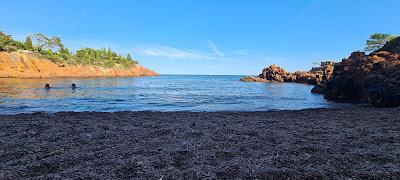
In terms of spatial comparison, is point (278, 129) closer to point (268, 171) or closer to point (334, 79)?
point (268, 171)

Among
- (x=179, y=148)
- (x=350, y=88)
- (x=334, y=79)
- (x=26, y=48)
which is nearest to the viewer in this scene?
(x=179, y=148)

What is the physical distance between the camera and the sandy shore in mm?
5633

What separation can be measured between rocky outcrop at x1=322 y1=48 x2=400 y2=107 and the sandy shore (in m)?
9.42

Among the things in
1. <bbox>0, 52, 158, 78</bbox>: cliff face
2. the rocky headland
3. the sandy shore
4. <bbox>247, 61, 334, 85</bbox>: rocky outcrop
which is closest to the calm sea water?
the rocky headland

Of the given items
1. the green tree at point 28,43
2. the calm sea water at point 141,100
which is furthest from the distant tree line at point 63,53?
the calm sea water at point 141,100

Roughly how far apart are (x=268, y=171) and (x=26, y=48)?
11554cm

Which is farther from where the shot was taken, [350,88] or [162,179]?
[350,88]

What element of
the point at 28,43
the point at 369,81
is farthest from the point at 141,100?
the point at 28,43

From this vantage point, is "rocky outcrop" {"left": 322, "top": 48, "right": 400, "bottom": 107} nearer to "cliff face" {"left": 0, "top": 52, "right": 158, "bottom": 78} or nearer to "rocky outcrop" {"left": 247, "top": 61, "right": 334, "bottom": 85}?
"rocky outcrop" {"left": 247, "top": 61, "right": 334, "bottom": 85}

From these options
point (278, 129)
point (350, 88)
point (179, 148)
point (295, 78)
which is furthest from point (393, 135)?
point (295, 78)

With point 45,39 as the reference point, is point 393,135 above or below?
below

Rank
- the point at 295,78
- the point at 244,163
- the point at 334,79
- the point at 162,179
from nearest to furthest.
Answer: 1. the point at 162,179
2. the point at 244,163
3. the point at 334,79
4. the point at 295,78

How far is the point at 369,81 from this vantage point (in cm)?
2141

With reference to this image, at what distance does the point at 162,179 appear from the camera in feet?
17.3
